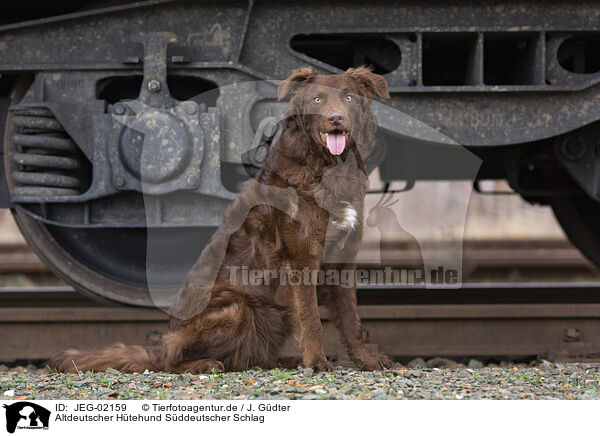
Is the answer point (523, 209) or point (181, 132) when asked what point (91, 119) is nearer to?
point (181, 132)

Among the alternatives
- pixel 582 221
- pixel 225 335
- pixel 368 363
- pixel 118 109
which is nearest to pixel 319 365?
pixel 368 363

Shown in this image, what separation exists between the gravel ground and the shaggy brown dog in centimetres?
14

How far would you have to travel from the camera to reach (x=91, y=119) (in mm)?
4312

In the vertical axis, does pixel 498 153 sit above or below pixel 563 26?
below

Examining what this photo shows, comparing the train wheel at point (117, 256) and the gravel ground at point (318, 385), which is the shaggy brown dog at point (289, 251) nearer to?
the gravel ground at point (318, 385)

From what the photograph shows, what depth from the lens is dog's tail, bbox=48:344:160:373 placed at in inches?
146

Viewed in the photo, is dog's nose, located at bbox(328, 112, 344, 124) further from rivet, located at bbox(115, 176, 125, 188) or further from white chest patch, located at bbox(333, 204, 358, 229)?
rivet, located at bbox(115, 176, 125, 188)

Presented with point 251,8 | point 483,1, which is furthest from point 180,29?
point 483,1

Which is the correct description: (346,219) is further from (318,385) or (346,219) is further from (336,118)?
(318,385)

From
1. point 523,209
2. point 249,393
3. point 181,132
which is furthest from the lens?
point 523,209
